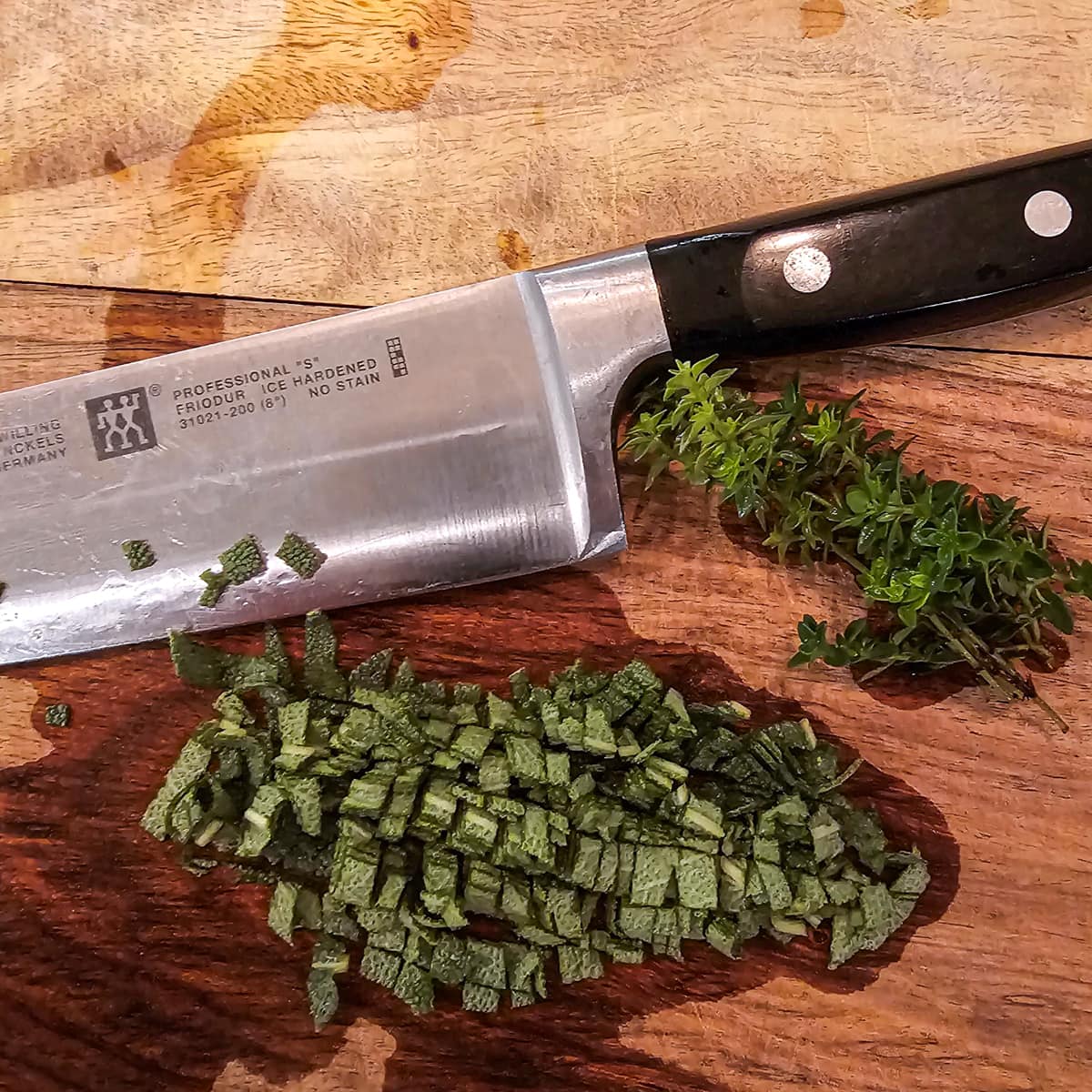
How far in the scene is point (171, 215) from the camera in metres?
1.53

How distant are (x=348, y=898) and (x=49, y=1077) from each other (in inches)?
21.1

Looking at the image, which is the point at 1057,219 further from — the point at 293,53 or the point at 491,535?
the point at 293,53

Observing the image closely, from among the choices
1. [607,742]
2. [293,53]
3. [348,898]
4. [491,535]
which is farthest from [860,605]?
[293,53]

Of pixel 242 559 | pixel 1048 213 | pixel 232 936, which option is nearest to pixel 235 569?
pixel 242 559

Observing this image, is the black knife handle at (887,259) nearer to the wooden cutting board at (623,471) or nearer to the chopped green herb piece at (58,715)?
the wooden cutting board at (623,471)

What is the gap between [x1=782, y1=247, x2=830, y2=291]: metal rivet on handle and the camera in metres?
1.29

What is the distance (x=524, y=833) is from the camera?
129 cm

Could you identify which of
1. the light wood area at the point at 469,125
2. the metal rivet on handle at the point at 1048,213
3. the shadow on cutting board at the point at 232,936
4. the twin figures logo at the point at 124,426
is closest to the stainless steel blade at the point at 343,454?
the twin figures logo at the point at 124,426

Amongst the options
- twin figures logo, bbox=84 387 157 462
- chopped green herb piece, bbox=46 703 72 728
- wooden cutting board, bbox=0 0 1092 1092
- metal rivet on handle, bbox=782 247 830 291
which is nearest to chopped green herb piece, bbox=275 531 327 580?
wooden cutting board, bbox=0 0 1092 1092

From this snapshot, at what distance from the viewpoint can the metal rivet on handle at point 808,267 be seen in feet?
4.22

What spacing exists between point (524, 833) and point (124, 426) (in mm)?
825

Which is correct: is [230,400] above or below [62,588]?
above

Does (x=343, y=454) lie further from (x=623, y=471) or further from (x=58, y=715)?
(x=58, y=715)

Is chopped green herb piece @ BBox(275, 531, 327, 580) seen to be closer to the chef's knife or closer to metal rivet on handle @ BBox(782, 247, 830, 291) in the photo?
the chef's knife
